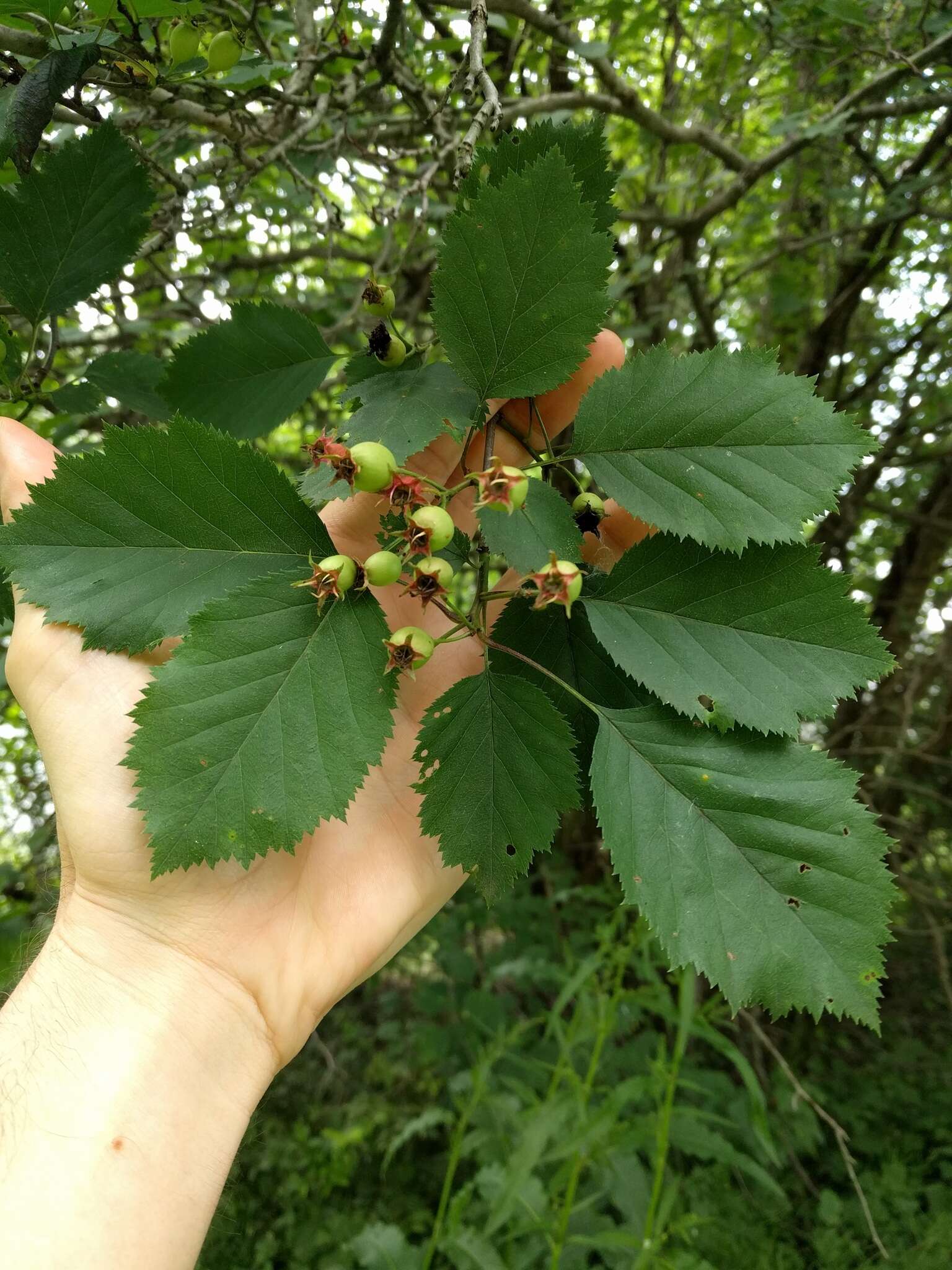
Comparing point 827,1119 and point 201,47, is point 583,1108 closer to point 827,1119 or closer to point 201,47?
point 827,1119

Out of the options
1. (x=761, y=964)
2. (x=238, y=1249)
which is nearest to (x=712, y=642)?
(x=761, y=964)

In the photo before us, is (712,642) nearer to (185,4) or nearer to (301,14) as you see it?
(185,4)

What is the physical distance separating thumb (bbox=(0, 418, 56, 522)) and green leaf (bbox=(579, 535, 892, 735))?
952mm

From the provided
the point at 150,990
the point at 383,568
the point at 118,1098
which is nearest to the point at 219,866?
the point at 150,990

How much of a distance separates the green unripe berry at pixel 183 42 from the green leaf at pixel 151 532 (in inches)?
27.2

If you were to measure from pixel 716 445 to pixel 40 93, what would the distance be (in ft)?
3.47

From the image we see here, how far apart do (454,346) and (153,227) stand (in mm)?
1201

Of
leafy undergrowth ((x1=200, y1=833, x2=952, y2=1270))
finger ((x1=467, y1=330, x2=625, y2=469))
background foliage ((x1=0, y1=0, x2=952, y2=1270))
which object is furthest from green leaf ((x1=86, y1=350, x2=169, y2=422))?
leafy undergrowth ((x1=200, y1=833, x2=952, y2=1270))

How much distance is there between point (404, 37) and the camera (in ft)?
6.59

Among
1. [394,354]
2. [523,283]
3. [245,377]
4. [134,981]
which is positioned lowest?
[134,981]

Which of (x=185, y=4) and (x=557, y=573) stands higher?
(x=185, y=4)

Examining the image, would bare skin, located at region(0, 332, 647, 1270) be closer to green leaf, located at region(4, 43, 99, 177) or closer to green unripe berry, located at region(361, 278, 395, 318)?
green unripe berry, located at region(361, 278, 395, 318)

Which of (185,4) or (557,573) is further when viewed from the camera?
(185,4)

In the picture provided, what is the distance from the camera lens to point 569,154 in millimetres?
1131
